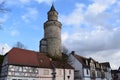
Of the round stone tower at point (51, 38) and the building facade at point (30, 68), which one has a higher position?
the round stone tower at point (51, 38)

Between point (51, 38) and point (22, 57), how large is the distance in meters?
27.2

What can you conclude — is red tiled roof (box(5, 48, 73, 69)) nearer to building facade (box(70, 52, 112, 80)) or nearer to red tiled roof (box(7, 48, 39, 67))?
red tiled roof (box(7, 48, 39, 67))

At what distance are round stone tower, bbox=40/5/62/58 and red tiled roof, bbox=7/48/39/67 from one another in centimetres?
2101

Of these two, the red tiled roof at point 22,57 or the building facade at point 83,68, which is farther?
the building facade at point 83,68

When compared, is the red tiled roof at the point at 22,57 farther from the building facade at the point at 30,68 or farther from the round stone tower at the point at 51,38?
the round stone tower at the point at 51,38

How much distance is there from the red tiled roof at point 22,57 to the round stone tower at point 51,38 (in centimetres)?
2101

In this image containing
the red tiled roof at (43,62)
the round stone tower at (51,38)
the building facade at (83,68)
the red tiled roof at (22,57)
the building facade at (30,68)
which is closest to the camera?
the building facade at (30,68)

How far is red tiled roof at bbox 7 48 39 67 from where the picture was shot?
147ft

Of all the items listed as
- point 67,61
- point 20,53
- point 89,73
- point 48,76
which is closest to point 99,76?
point 89,73

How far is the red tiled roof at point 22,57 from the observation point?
44947 millimetres

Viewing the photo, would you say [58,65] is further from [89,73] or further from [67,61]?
[89,73]

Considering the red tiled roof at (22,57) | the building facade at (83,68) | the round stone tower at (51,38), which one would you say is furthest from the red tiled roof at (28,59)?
the round stone tower at (51,38)

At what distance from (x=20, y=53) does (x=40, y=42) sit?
26.1m

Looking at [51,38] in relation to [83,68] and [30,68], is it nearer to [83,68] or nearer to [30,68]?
[83,68]
